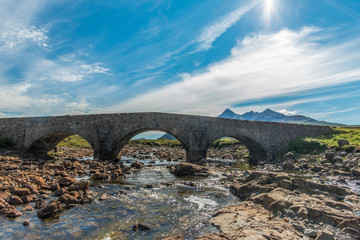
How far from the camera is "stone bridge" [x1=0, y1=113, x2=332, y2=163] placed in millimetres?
21188

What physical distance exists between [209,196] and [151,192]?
286 cm

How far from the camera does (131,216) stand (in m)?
6.85

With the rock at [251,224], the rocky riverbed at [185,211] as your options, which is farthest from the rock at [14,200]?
the rock at [251,224]

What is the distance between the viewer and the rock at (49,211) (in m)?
6.30

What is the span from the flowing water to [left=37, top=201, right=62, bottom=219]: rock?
0.18 meters

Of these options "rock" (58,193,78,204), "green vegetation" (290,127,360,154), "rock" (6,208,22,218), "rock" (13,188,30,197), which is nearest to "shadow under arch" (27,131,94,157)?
"rock" (13,188,30,197)

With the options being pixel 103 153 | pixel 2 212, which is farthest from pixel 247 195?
pixel 103 153

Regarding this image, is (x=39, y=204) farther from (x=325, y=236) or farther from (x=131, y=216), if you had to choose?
(x=325, y=236)

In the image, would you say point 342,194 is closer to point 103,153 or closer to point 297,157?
point 297,157

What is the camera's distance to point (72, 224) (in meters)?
5.98

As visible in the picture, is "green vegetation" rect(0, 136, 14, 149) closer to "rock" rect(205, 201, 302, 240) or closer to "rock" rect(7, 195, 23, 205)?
"rock" rect(7, 195, 23, 205)

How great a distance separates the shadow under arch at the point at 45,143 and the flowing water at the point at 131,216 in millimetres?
15936

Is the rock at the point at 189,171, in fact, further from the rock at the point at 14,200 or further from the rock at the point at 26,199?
the rock at the point at 14,200

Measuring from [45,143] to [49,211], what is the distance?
21.6m
